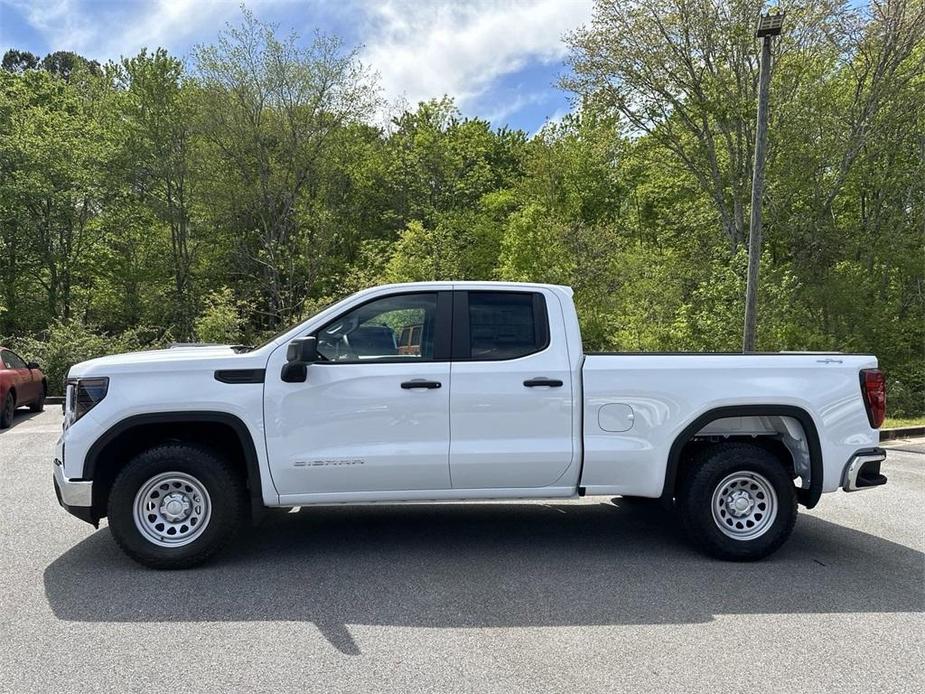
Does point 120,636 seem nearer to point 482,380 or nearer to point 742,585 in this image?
point 482,380

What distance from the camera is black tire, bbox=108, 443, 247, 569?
185 inches

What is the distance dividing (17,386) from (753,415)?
1309cm

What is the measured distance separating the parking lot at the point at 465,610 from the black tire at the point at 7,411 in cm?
720

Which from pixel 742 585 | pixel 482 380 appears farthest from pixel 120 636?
pixel 742 585

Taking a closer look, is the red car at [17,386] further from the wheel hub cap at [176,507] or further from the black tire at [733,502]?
the black tire at [733,502]

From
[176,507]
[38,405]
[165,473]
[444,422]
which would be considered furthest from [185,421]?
[38,405]

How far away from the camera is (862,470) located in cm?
504

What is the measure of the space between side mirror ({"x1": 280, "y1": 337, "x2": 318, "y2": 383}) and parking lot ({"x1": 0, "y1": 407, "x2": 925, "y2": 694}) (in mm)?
1362

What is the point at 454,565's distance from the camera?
4.93 meters

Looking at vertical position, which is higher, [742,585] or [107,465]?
[107,465]

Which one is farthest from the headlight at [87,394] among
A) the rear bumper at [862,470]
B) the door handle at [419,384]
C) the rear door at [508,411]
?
the rear bumper at [862,470]

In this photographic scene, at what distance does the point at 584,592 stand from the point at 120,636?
2745 mm

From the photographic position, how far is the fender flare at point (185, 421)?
15.3 feet

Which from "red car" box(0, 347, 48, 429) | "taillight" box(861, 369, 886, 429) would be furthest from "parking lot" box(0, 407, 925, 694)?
"red car" box(0, 347, 48, 429)
